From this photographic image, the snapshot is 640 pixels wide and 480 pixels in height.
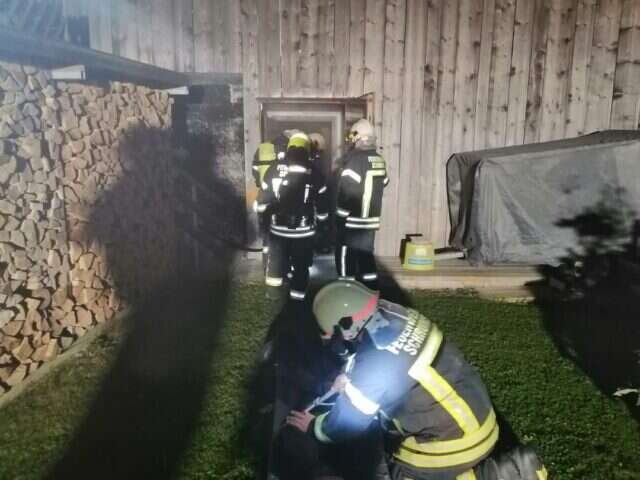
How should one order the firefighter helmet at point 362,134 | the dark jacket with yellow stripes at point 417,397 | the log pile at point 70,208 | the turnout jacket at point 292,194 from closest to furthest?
the dark jacket with yellow stripes at point 417,397
the log pile at point 70,208
the turnout jacket at point 292,194
the firefighter helmet at point 362,134

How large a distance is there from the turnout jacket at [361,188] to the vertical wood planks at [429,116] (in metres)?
2.05

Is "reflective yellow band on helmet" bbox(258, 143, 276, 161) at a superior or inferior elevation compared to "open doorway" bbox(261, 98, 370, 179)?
inferior

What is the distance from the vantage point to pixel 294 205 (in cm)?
614

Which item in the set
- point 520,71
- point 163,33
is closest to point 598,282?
point 520,71

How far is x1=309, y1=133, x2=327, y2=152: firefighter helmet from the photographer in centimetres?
799

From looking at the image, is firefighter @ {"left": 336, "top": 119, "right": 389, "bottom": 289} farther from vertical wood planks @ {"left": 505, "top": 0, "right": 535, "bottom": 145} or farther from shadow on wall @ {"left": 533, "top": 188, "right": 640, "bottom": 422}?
vertical wood planks @ {"left": 505, "top": 0, "right": 535, "bottom": 145}

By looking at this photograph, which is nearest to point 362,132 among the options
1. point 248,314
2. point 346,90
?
point 346,90

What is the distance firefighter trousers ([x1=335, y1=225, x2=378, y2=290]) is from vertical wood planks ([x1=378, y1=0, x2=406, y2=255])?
2005 millimetres

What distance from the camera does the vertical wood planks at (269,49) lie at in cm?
770

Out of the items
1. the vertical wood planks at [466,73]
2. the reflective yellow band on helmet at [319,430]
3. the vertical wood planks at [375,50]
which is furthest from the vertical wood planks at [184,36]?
the reflective yellow band on helmet at [319,430]

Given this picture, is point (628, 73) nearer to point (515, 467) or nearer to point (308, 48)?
point (308, 48)

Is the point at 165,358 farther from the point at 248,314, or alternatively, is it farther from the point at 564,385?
the point at 564,385

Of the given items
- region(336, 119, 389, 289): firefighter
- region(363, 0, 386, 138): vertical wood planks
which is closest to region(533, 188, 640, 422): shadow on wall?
region(336, 119, 389, 289): firefighter

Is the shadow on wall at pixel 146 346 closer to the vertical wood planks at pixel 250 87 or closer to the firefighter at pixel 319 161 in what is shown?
the vertical wood planks at pixel 250 87
